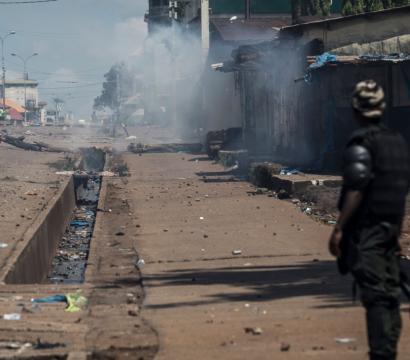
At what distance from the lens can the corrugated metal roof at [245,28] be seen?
5071cm

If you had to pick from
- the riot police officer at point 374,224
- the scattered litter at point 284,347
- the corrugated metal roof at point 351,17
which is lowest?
the scattered litter at point 284,347

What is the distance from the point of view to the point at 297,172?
25359mm

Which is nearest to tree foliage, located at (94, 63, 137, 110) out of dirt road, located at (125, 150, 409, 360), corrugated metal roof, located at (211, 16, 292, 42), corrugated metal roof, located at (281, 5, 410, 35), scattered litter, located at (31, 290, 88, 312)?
corrugated metal roof, located at (211, 16, 292, 42)

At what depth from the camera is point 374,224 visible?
20.4 ft

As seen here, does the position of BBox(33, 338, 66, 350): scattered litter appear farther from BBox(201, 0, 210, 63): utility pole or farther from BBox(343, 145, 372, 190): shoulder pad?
BBox(201, 0, 210, 63): utility pole

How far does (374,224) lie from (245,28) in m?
47.7

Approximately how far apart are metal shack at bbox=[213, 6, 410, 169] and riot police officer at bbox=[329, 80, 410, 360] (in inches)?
633

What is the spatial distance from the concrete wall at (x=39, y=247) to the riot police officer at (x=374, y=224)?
6.56m

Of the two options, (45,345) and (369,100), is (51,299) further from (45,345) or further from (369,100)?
(369,100)

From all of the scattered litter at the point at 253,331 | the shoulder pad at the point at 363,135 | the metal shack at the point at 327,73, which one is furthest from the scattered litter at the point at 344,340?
the metal shack at the point at 327,73

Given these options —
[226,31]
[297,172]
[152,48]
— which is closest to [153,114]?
[152,48]

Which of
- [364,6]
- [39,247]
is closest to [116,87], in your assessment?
[364,6]

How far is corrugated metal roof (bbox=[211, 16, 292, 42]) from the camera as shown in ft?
166

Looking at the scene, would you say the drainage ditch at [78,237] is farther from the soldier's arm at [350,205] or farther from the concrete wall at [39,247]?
the soldier's arm at [350,205]
